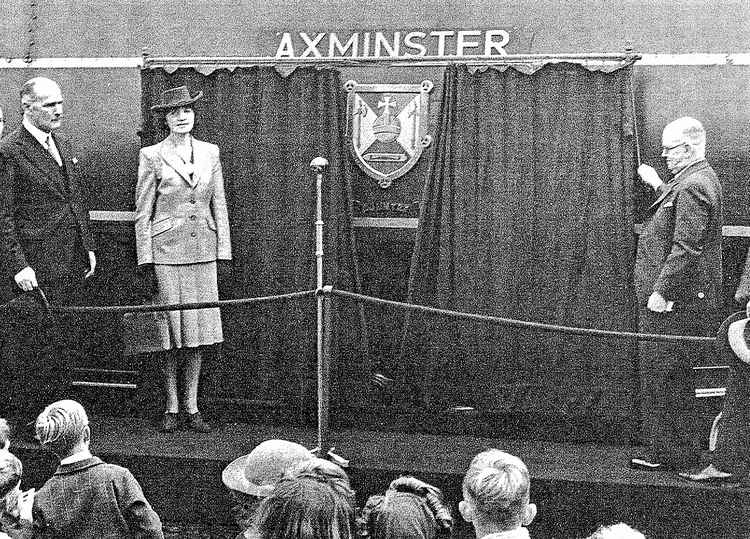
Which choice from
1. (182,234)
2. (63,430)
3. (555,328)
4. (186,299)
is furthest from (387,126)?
(63,430)

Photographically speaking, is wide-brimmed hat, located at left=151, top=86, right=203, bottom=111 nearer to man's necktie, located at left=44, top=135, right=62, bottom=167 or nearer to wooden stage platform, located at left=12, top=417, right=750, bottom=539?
man's necktie, located at left=44, top=135, right=62, bottom=167

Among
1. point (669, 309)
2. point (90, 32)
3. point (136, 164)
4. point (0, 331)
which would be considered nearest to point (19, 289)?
point (0, 331)

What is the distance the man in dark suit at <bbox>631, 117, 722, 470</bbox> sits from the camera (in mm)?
4699

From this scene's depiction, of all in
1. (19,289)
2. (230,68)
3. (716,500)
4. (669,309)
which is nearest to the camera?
(716,500)

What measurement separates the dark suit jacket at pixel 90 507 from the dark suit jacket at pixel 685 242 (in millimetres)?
2687

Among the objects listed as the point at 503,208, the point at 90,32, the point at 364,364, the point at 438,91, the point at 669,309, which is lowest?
the point at 364,364

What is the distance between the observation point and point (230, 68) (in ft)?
18.6

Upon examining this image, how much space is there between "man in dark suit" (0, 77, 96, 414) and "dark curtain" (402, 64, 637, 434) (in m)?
1.89

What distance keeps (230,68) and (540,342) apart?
232cm

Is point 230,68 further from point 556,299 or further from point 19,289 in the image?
point 556,299

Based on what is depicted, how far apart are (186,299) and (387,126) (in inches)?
57.4

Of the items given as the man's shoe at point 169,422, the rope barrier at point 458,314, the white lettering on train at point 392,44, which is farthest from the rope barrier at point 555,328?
the white lettering on train at point 392,44

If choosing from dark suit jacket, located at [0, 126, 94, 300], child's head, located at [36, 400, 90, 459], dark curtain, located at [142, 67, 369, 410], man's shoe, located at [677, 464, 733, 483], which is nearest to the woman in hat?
dark curtain, located at [142, 67, 369, 410]

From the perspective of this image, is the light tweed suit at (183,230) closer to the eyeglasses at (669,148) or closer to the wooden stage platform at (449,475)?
the wooden stage platform at (449,475)
